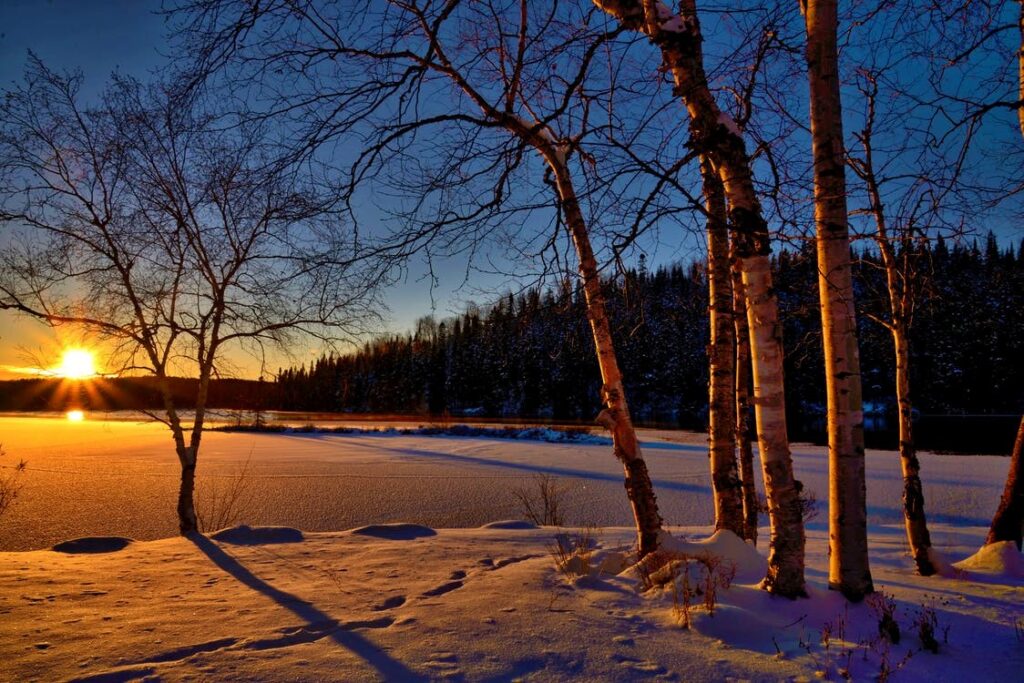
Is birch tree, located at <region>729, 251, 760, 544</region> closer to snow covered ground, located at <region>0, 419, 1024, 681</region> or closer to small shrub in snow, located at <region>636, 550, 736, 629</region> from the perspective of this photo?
snow covered ground, located at <region>0, 419, 1024, 681</region>

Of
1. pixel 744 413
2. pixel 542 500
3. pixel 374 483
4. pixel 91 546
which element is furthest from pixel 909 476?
pixel 374 483

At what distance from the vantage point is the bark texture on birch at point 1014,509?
5.94 m

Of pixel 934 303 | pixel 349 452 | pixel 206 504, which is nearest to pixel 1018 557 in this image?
pixel 934 303

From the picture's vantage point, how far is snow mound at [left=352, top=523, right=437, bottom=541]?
6.44 m

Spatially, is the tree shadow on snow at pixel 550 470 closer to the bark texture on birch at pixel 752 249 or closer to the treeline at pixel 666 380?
the treeline at pixel 666 380

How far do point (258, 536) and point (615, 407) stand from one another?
4380 mm

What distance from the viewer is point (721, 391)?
5398 mm

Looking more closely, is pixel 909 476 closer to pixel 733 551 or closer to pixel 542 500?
pixel 733 551

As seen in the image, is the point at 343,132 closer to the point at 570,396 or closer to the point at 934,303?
the point at 934,303

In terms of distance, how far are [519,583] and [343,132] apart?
338cm

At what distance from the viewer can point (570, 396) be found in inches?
2598

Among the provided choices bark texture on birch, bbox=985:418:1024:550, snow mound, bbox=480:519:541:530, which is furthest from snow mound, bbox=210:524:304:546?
bark texture on birch, bbox=985:418:1024:550

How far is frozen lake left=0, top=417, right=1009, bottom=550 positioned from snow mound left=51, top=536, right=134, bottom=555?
2.86 meters

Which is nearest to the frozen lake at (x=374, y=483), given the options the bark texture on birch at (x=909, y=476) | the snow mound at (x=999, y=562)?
the bark texture on birch at (x=909, y=476)
